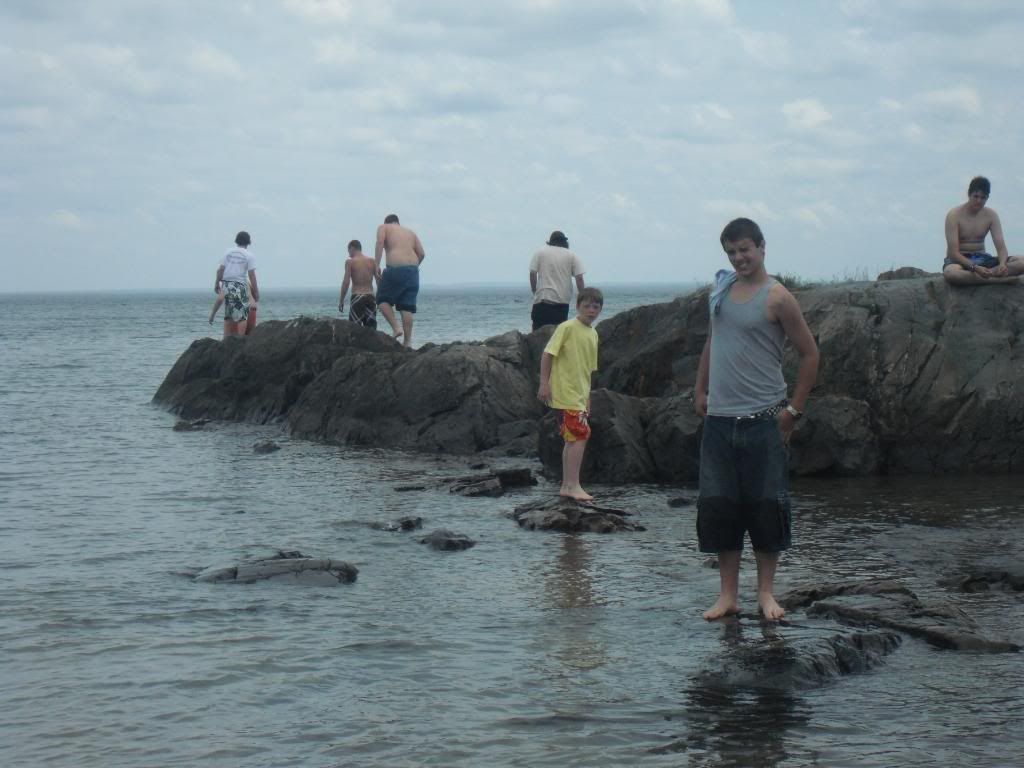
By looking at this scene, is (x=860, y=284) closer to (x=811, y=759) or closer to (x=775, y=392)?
(x=775, y=392)

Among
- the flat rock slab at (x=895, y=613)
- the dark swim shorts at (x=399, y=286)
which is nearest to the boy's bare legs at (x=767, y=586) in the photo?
the flat rock slab at (x=895, y=613)

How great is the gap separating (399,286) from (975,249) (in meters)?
8.96

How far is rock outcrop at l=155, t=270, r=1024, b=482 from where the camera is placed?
1231 cm

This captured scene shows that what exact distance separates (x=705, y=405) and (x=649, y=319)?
9090 mm

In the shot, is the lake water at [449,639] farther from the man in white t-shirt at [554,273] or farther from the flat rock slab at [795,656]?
the man in white t-shirt at [554,273]

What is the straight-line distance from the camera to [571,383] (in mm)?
10867

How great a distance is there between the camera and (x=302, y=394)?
1745cm

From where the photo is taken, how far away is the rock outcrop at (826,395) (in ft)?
40.4

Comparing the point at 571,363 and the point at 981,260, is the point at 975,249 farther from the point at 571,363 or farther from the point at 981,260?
the point at 571,363

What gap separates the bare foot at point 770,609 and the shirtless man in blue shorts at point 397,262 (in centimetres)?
1285

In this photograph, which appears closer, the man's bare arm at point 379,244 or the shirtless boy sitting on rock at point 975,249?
the shirtless boy sitting on rock at point 975,249

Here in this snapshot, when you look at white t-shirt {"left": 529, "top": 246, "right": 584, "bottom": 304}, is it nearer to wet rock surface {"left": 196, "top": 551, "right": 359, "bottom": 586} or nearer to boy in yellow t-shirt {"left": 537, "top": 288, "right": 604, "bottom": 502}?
boy in yellow t-shirt {"left": 537, "top": 288, "right": 604, "bottom": 502}

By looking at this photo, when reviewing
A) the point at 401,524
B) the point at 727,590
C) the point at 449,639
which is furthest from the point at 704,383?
the point at 401,524

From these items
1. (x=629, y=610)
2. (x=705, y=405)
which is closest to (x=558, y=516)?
(x=629, y=610)
